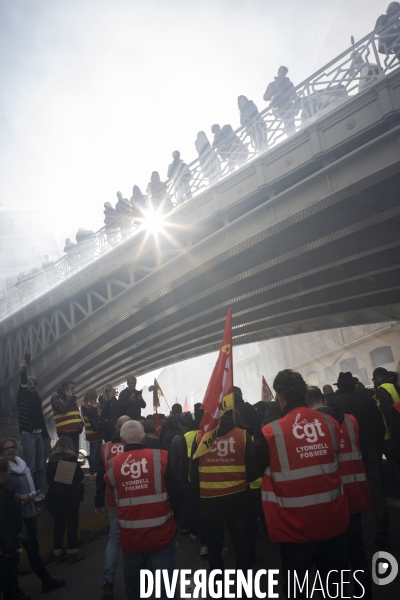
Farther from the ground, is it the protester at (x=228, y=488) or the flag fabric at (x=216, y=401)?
the flag fabric at (x=216, y=401)

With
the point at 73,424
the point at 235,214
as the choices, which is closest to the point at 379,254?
the point at 235,214

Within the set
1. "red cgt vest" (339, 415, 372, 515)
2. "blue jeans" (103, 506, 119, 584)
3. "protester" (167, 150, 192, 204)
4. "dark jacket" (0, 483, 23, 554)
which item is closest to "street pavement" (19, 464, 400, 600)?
"blue jeans" (103, 506, 119, 584)

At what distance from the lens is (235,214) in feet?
39.2

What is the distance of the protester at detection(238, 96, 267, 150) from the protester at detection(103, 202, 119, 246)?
594cm

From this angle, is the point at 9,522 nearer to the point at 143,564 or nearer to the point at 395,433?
the point at 143,564

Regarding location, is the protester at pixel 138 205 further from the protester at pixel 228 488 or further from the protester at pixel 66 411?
the protester at pixel 228 488

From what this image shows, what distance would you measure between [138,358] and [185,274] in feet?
44.8

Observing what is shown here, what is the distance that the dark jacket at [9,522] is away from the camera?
4.36m

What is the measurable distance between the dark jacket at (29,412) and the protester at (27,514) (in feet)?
10.6

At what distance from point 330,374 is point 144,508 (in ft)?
124

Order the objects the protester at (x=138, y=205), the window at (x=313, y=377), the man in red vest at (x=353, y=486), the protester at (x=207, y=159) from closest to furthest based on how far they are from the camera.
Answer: the man in red vest at (x=353, y=486) < the protester at (x=207, y=159) < the protester at (x=138, y=205) < the window at (x=313, y=377)

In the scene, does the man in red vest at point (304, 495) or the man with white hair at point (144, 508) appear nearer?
the man in red vest at point (304, 495)

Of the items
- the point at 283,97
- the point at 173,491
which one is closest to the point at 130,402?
the point at 173,491

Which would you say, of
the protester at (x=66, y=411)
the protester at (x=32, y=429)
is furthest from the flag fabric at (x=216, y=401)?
the protester at (x=32, y=429)
